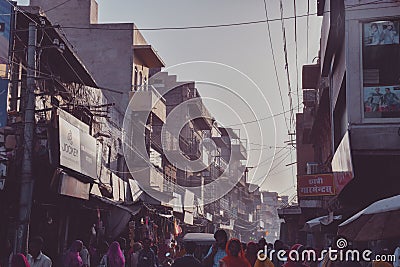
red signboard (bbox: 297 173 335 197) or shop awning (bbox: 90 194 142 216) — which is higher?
red signboard (bbox: 297 173 335 197)

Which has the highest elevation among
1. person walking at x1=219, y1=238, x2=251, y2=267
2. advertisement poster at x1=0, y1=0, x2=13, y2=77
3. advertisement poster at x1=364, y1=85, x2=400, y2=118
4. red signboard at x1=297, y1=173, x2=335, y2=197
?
Answer: advertisement poster at x1=0, y1=0, x2=13, y2=77

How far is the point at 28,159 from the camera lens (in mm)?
14938

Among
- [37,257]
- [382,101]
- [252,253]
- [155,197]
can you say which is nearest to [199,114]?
[155,197]

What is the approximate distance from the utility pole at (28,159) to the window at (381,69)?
7295 mm

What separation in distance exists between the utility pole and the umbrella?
7.83 metres

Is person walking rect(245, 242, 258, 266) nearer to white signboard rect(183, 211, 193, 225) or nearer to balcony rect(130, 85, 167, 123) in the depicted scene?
balcony rect(130, 85, 167, 123)

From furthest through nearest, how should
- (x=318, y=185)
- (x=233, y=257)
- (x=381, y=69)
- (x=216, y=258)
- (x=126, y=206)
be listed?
(x=126, y=206)
(x=318, y=185)
(x=381, y=69)
(x=216, y=258)
(x=233, y=257)

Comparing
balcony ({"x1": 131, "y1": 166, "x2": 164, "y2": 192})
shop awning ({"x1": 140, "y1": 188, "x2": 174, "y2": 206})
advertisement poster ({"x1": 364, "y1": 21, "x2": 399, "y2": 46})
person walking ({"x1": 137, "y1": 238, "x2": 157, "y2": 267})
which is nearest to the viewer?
person walking ({"x1": 137, "y1": 238, "x2": 157, "y2": 267})

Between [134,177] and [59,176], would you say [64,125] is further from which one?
[134,177]

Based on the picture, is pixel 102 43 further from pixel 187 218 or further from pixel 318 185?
pixel 318 185

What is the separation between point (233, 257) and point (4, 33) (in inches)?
322

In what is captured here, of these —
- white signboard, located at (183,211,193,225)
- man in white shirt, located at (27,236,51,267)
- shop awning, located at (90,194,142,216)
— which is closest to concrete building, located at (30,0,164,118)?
white signboard, located at (183,211,193,225)

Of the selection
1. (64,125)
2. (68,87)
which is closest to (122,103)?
(68,87)

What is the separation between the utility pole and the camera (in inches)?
571
